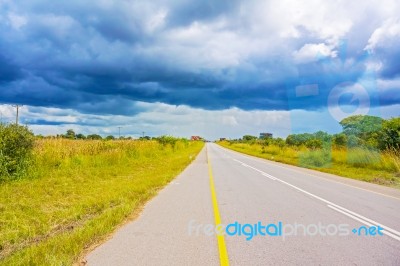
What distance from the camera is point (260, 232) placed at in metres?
6.92

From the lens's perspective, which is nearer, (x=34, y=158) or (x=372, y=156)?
(x=34, y=158)

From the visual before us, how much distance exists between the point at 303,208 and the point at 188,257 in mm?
5146

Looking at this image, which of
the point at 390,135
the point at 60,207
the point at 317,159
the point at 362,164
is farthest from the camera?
the point at 317,159

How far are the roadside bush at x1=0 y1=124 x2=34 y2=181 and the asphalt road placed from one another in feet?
22.0

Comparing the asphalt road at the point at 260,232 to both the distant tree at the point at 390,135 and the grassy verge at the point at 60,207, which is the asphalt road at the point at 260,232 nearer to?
the grassy verge at the point at 60,207

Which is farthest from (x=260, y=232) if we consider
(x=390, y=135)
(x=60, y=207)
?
(x=390, y=135)

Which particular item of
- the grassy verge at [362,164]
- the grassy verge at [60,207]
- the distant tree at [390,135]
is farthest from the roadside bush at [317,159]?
the grassy verge at [60,207]

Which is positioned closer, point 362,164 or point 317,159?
point 362,164

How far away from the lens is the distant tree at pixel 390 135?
2523 cm

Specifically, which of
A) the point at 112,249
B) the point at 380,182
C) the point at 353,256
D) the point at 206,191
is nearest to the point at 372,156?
the point at 380,182

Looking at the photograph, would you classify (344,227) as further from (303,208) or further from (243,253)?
(243,253)

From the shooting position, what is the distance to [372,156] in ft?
79.8

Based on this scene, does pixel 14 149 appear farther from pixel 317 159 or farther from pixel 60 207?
pixel 317 159

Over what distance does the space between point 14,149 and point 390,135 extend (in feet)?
80.1
